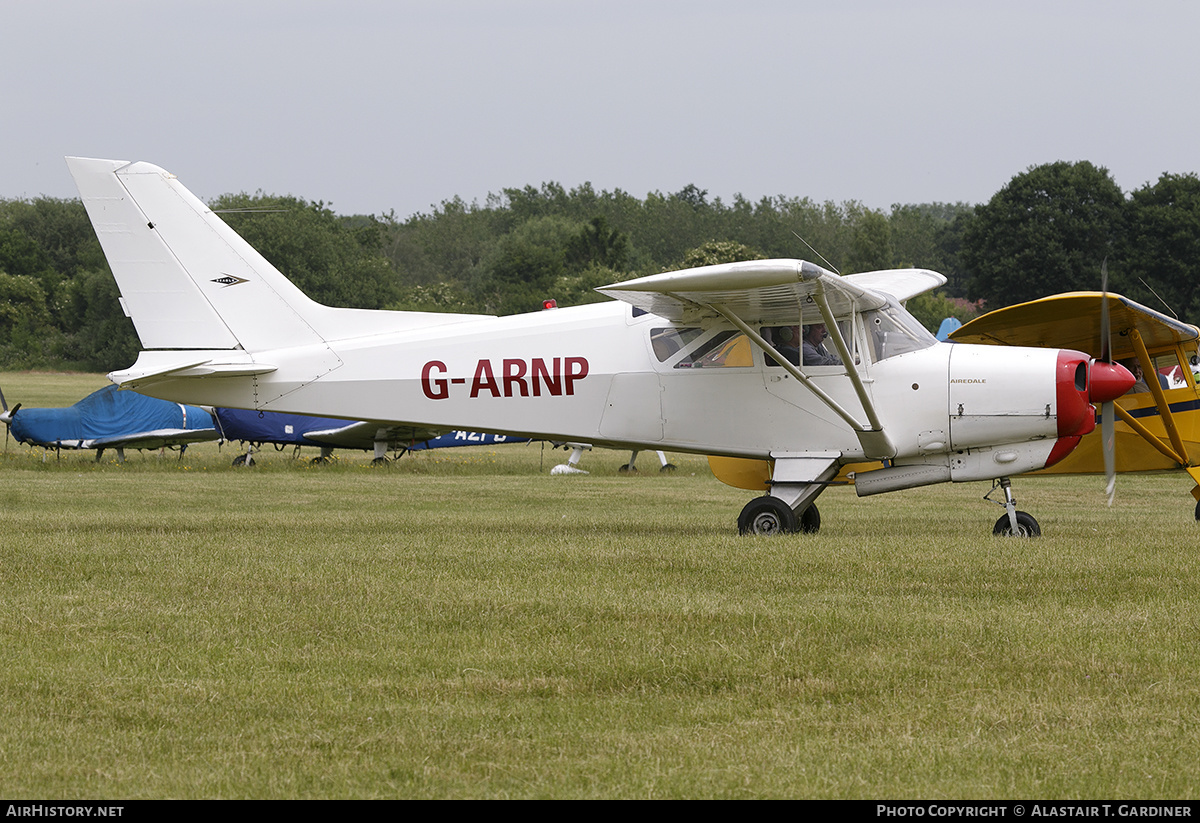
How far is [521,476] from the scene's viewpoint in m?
24.0

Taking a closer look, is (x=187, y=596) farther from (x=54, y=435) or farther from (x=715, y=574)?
(x=54, y=435)

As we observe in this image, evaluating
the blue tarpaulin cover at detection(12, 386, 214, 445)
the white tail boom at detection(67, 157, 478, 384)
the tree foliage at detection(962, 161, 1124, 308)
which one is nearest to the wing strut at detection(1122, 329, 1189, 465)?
the white tail boom at detection(67, 157, 478, 384)

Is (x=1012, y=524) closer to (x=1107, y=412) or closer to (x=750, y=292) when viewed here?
(x=1107, y=412)

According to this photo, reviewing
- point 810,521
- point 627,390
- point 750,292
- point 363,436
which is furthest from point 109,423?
point 750,292

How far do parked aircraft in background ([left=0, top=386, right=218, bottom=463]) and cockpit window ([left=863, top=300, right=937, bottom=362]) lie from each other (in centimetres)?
1813

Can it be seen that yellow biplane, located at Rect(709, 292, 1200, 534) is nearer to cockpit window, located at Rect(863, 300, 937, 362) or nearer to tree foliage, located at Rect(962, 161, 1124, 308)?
cockpit window, located at Rect(863, 300, 937, 362)

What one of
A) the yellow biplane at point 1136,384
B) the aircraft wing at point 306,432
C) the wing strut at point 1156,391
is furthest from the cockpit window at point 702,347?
the aircraft wing at point 306,432

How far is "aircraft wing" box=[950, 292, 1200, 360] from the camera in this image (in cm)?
1302

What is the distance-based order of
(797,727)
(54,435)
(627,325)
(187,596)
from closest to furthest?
(797,727), (187,596), (627,325), (54,435)

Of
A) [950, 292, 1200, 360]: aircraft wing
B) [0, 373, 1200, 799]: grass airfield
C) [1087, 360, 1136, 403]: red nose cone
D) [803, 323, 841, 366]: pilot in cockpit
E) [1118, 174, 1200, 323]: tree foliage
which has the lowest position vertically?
[0, 373, 1200, 799]: grass airfield

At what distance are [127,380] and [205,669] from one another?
24.1 feet

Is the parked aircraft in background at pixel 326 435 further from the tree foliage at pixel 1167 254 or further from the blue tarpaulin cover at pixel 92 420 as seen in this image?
the tree foliage at pixel 1167 254

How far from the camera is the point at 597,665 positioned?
6.08 m

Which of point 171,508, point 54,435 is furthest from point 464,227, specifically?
point 171,508
